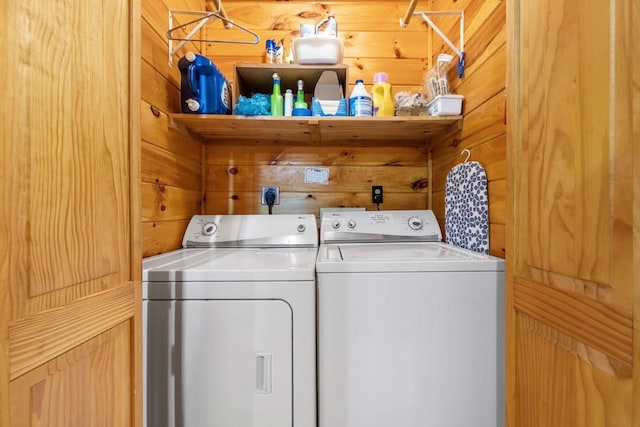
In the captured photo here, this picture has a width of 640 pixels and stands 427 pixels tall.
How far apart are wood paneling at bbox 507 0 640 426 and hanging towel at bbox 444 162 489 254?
48cm

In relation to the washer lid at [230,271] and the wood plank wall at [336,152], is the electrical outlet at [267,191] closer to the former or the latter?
the wood plank wall at [336,152]

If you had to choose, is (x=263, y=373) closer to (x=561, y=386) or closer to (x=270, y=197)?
(x=561, y=386)

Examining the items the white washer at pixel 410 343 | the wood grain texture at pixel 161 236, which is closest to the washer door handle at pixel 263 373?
the white washer at pixel 410 343

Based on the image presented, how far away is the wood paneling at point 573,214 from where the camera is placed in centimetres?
50

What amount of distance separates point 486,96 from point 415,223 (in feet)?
2.34

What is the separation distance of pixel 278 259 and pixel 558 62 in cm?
99

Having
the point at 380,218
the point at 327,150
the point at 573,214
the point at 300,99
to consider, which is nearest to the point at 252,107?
the point at 300,99

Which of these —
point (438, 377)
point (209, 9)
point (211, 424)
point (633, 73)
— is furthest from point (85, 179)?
point (209, 9)

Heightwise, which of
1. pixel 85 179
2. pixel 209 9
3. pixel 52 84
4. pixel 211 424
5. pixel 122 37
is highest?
pixel 209 9

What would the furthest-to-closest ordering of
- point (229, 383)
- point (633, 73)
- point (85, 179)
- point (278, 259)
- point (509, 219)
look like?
point (278, 259) < point (229, 383) < point (509, 219) < point (85, 179) < point (633, 73)

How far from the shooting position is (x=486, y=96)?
50.4 inches

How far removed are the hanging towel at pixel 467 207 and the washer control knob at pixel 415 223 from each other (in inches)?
5.8

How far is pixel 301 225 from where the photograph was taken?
5.48 feet

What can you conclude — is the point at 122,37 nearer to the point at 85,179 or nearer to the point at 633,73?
the point at 85,179
